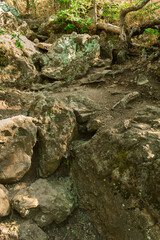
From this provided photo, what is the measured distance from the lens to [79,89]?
18.6 feet

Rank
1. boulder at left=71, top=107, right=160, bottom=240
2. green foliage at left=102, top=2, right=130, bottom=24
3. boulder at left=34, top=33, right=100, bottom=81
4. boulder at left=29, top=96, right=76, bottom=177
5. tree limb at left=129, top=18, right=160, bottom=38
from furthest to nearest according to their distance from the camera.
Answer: green foliage at left=102, top=2, right=130, bottom=24 < boulder at left=34, top=33, right=100, bottom=81 < tree limb at left=129, top=18, right=160, bottom=38 < boulder at left=29, top=96, right=76, bottom=177 < boulder at left=71, top=107, right=160, bottom=240

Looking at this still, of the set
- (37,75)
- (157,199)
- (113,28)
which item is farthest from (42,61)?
(157,199)

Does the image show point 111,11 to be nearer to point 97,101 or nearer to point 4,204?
point 97,101

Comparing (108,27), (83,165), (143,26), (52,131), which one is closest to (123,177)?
(83,165)

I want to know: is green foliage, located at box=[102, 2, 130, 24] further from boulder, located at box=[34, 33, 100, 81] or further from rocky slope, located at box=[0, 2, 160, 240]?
rocky slope, located at box=[0, 2, 160, 240]

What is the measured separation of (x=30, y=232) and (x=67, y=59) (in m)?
5.63

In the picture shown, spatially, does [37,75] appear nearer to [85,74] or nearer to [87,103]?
[85,74]

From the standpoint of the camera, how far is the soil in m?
3.42

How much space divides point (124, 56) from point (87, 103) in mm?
3113

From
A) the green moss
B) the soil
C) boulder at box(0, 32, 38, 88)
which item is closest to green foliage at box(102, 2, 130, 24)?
the soil

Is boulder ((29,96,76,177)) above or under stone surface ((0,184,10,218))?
above

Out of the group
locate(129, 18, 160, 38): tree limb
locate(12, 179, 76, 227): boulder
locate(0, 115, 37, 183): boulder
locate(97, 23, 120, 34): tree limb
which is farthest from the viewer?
locate(97, 23, 120, 34): tree limb

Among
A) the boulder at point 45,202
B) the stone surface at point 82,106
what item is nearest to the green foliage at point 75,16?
the stone surface at point 82,106

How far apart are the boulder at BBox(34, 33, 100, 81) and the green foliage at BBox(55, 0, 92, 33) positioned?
2.17 m
